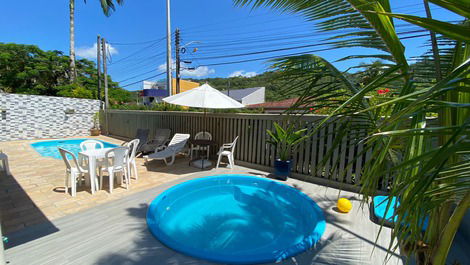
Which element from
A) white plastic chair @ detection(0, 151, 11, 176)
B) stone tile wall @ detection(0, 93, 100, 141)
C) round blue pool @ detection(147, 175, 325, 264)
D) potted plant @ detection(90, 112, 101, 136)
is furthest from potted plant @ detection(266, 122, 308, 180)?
stone tile wall @ detection(0, 93, 100, 141)

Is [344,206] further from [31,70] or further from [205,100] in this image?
[31,70]

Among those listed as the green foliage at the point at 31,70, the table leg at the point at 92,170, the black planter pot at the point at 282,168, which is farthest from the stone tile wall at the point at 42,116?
the black planter pot at the point at 282,168

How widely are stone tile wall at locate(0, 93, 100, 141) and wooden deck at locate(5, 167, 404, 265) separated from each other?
11.3 meters

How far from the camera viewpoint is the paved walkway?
2.89 meters

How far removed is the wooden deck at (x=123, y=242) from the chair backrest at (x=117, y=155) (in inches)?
36.0

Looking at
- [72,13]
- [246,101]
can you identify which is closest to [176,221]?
[72,13]

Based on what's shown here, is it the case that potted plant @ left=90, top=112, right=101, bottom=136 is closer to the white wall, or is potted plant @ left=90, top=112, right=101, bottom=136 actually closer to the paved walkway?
the paved walkway

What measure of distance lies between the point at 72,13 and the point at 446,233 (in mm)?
22294

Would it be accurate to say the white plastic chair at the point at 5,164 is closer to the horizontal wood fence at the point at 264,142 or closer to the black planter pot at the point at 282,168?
the horizontal wood fence at the point at 264,142

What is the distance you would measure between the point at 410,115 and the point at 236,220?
316cm

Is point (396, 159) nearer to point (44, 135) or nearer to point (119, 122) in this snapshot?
point (119, 122)

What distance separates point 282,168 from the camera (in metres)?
4.75

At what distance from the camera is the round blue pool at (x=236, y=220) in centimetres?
238

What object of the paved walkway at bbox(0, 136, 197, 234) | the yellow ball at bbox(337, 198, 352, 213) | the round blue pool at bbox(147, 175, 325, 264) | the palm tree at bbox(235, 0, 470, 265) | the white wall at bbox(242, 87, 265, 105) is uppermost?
the white wall at bbox(242, 87, 265, 105)
